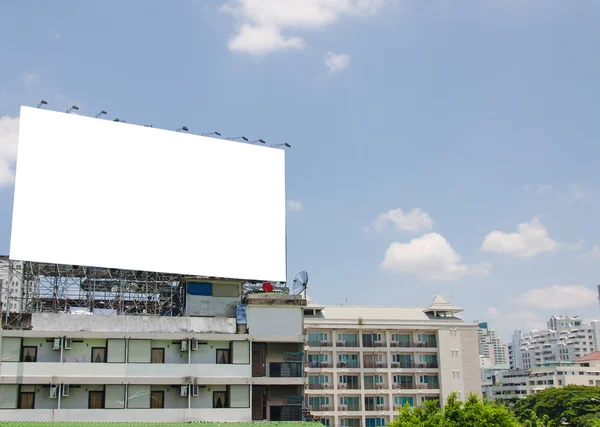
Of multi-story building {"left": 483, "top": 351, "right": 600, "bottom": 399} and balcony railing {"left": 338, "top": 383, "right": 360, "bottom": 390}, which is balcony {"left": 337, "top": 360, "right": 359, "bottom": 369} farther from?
multi-story building {"left": 483, "top": 351, "right": 600, "bottom": 399}

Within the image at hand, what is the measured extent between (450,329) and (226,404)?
49.7 m

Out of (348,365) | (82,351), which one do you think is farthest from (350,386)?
(82,351)

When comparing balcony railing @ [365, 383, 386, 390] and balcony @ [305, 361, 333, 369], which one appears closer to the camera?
balcony @ [305, 361, 333, 369]

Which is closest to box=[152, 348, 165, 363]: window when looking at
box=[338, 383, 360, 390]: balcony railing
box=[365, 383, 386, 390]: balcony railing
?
box=[338, 383, 360, 390]: balcony railing

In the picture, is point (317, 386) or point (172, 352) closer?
point (172, 352)

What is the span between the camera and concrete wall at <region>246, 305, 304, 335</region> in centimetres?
4269

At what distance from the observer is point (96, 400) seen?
3869 cm

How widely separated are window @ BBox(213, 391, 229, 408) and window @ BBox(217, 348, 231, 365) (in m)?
Answer: 1.75

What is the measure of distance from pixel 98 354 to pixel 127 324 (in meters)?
2.34

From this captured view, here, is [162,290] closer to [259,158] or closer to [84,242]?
[84,242]

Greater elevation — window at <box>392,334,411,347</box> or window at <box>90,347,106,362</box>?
window at <box>392,334,411,347</box>

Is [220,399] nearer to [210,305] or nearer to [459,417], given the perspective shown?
[210,305]

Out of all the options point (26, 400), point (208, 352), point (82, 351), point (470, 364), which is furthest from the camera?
point (470, 364)

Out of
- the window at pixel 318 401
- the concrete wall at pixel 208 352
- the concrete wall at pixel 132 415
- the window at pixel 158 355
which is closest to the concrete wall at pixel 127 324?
the concrete wall at pixel 208 352
